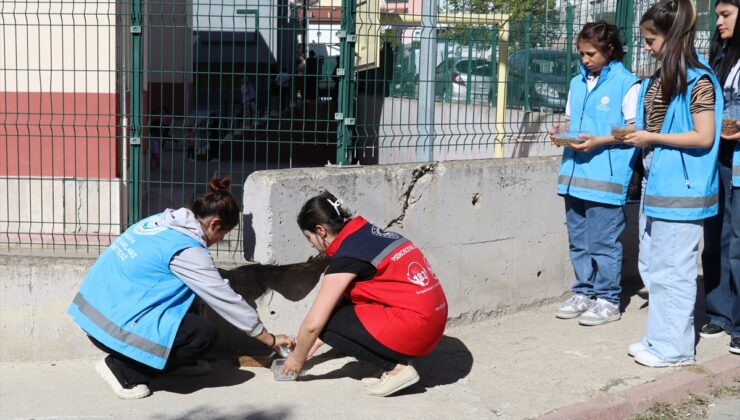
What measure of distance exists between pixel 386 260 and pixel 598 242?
173 cm

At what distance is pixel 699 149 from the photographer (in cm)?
478

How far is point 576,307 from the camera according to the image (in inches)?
237

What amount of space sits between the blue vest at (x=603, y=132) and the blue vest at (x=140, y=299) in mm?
2367

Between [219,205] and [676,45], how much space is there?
8.05ft

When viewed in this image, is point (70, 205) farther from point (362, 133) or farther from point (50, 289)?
point (362, 133)

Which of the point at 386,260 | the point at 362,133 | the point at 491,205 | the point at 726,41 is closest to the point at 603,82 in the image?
the point at 726,41

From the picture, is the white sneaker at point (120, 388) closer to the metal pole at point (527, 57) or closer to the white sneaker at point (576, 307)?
the white sneaker at point (576, 307)

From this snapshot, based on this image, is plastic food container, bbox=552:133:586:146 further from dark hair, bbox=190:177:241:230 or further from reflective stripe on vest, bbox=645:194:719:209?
dark hair, bbox=190:177:241:230

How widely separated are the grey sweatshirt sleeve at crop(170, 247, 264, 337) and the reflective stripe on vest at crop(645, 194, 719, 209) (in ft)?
7.12

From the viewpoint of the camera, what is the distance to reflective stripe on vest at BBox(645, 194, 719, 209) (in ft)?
15.7

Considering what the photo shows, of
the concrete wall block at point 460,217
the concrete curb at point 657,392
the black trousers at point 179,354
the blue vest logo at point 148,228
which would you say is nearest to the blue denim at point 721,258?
the concrete curb at point 657,392

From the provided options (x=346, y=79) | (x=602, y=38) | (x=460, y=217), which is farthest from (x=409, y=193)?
(x=602, y=38)

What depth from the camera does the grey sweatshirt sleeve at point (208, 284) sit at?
463 cm

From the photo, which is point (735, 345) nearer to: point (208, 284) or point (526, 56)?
point (526, 56)
